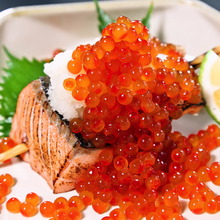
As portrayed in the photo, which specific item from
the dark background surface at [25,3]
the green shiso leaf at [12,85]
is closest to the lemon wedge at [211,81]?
the green shiso leaf at [12,85]

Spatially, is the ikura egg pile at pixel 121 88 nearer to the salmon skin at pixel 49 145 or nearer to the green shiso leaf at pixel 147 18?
the salmon skin at pixel 49 145

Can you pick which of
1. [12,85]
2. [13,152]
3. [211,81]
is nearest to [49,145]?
[13,152]

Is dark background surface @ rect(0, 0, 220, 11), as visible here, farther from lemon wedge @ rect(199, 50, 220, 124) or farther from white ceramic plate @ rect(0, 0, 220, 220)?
lemon wedge @ rect(199, 50, 220, 124)

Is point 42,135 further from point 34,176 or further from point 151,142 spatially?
point 151,142

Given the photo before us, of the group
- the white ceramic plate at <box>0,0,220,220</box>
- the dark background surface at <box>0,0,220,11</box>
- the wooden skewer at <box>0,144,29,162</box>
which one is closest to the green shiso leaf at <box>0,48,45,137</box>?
the wooden skewer at <box>0,144,29,162</box>

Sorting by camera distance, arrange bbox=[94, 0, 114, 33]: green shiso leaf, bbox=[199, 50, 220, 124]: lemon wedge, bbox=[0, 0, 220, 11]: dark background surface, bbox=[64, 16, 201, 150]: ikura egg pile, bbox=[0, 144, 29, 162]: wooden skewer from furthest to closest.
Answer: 1. bbox=[0, 0, 220, 11]: dark background surface
2. bbox=[94, 0, 114, 33]: green shiso leaf
3. bbox=[199, 50, 220, 124]: lemon wedge
4. bbox=[0, 144, 29, 162]: wooden skewer
5. bbox=[64, 16, 201, 150]: ikura egg pile

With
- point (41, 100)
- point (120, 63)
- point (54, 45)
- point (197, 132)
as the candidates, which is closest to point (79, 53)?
point (120, 63)
